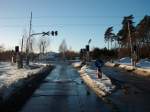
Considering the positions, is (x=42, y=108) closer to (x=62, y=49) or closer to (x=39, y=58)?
(x=39, y=58)

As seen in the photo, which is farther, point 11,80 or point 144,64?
point 144,64

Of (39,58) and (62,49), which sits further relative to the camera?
(62,49)

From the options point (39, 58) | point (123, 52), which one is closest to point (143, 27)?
point (123, 52)

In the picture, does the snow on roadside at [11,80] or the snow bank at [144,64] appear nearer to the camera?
the snow on roadside at [11,80]

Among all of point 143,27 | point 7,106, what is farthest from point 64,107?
point 143,27

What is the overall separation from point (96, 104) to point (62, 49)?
180619 millimetres

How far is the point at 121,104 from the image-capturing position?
14.7 metres

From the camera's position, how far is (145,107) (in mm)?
13828

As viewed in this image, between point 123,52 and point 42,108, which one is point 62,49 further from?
point 42,108

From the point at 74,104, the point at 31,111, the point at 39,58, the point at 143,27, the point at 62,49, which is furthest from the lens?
the point at 62,49

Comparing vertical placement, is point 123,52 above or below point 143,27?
below

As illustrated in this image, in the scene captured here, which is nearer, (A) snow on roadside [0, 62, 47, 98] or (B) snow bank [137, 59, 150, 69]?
(A) snow on roadside [0, 62, 47, 98]

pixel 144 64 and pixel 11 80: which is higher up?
pixel 144 64

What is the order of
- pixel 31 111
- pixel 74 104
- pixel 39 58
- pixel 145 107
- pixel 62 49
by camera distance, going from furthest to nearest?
pixel 62 49, pixel 39 58, pixel 74 104, pixel 145 107, pixel 31 111
